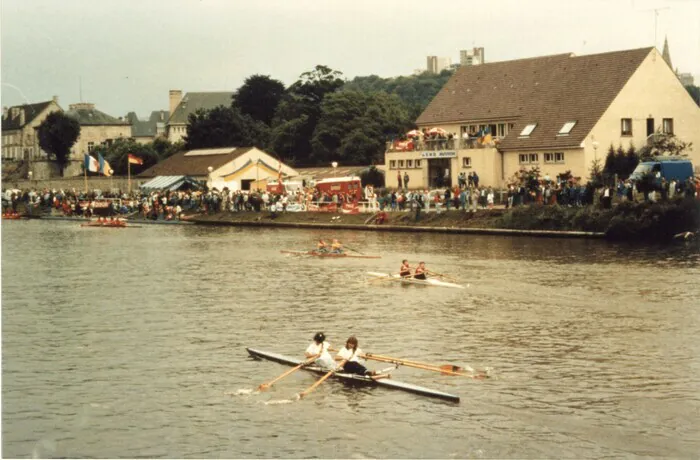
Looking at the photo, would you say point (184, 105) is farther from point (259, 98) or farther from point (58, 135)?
point (58, 135)

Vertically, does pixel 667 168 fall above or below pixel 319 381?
above

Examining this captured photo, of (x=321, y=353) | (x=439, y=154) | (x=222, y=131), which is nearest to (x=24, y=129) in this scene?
(x=222, y=131)

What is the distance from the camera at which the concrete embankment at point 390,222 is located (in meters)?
63.6

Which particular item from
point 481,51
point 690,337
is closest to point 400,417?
point 690,337

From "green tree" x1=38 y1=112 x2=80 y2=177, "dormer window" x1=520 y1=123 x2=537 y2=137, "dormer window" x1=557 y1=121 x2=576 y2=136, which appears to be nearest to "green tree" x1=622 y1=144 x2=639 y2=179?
"dormer window" x1=557 y1=121 x2=576 y2=136

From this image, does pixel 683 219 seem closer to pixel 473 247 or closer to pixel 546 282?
pixel 473 247

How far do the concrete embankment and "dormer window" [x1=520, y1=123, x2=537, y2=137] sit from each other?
Result: 39.7ft

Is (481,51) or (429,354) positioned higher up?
(481,51)

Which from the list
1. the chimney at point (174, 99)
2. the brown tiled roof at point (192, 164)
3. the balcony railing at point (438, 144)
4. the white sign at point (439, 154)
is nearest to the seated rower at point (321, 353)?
the balcony railing at point (438, 144)

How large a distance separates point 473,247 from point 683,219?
36.9 ft

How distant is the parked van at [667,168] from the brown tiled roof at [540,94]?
33.1 ft

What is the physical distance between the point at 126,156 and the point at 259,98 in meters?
21.2

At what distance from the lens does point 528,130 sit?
7731 centimetres

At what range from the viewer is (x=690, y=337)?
106 feet
